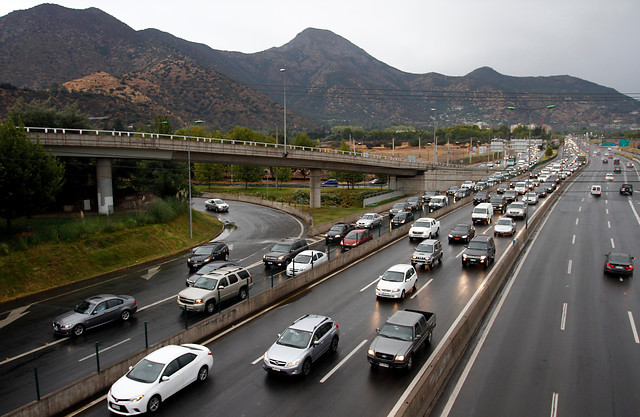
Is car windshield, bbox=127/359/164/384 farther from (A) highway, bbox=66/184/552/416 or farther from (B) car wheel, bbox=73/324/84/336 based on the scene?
(B) car wheel, bbox=73/324/84/336

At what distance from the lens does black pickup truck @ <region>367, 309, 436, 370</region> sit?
1502cm

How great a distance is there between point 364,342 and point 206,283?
8.88m

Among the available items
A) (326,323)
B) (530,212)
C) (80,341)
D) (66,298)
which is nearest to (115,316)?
(80,341)

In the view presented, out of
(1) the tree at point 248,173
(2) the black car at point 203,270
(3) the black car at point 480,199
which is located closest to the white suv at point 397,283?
(2) the black car at point 203,270

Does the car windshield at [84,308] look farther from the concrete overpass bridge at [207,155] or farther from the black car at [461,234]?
the black car at [461,234]

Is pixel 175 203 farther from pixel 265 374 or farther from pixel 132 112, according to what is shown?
pixel 132 112

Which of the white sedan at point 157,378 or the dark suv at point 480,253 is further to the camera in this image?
the dark suv at point 480,253

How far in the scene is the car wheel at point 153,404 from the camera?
13.2m

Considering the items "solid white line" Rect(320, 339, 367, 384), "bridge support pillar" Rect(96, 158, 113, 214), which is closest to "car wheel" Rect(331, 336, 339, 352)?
"solid white line" Rect(320, 339, 367, 384)

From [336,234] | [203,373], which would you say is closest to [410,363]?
[203,373]

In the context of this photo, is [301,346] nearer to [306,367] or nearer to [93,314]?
[306,367]

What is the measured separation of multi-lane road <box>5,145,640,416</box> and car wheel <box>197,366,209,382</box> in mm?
209

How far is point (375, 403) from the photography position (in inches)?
530

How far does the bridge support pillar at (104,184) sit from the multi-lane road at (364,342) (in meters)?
15.7
